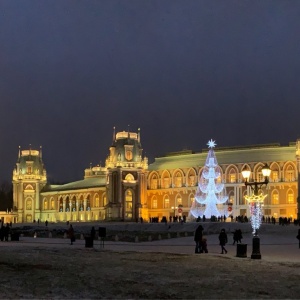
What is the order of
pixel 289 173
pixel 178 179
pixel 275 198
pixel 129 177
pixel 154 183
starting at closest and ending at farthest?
pixel 289 173, pixel 275 198, pixel 129 177, pixel 178 179, pixel 154 183

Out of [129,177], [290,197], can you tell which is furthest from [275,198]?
[129,177]

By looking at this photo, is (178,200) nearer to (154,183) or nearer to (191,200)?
(191,200)

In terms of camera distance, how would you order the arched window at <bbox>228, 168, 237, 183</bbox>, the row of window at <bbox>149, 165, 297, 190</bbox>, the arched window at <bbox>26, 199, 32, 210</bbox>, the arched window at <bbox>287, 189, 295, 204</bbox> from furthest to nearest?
1. the arched window at <bbox>26, 199, 32, 210</bbox>
2. the arched window at <bbox>228, 168, 237, 183</bbox>
3. the row of window at <bbox>149, 165, 297, 190</bbox>
4. the arched window at <bbox>287, 189, 295, 204</bbox>

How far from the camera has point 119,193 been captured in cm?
12125

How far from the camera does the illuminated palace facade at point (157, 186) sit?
380 ft

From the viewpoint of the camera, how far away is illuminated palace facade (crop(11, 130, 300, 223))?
11575 cm

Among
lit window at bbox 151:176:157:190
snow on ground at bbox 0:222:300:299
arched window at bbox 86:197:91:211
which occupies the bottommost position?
snow on ground at bbox 0:222:300:299

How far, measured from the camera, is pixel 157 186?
426 ft

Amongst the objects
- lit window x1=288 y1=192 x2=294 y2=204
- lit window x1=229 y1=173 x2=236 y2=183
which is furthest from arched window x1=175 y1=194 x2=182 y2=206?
lit window x1=288 y1=192 x2=294 y2=204

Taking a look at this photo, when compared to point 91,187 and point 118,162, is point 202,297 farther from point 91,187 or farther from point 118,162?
point 91,187

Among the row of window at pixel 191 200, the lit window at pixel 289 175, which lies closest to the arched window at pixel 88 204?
the row of window at pixel 191 200

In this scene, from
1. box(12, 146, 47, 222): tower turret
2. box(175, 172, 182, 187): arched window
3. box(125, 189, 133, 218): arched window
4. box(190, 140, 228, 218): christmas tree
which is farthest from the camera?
box(12, 146, 47, 222): tower turret

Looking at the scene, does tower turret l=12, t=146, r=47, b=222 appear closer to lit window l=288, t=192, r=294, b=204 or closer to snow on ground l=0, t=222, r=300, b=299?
lit window l=288, t=192, r=294, b=204

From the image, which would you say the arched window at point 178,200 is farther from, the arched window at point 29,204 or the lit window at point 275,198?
the arched window at point 29,204
